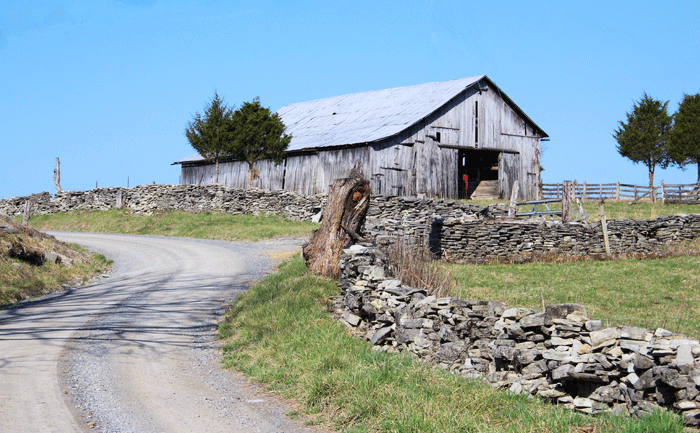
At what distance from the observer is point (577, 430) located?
5.98 metres

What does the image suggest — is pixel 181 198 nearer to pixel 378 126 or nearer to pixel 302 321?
pixel 378 126

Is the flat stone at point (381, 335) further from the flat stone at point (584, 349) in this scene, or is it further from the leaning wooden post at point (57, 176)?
the leaning wooden post at point (57, 176)

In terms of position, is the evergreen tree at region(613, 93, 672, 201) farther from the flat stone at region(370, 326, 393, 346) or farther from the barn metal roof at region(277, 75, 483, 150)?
the flat stone at region(370, 326, 393, 346)

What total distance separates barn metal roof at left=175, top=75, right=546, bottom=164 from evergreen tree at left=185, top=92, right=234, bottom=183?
4.69m

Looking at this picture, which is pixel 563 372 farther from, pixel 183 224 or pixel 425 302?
pixel 183 224

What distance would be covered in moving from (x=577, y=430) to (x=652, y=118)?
180 feet

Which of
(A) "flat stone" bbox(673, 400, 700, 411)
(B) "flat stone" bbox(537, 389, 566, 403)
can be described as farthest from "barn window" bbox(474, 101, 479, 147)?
(A) "flat stone" bbox(673, 400, 700, 411)

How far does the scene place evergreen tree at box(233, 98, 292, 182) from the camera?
1592 inches

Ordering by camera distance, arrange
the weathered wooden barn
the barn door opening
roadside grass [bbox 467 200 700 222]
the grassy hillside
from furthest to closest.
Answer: the barn door opening → the weathered wooden barn → roadside grass [bbox 467 200 700 222] → the grassy hillside

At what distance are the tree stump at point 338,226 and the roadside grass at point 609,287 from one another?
9.59 feet

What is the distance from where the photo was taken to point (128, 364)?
9.25m

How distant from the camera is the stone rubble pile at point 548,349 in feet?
20.6

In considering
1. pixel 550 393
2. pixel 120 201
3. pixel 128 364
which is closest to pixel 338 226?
pixel 128 364

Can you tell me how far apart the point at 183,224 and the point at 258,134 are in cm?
1042
